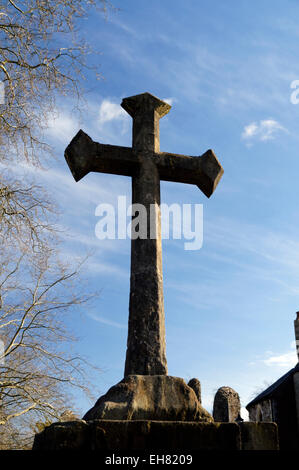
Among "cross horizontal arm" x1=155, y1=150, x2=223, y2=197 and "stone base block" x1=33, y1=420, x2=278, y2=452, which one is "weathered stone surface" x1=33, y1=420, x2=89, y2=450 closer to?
"stone base block" x1=33, y1=420, x2=278, y2=452

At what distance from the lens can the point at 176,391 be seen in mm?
3053

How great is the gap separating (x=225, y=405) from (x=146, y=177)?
25.8ft

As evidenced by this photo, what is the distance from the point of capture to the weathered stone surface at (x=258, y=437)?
2834 mm

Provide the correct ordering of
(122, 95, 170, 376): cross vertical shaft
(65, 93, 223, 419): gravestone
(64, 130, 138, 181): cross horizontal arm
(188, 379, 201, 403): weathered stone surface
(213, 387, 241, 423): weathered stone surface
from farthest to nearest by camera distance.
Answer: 1. (213, 387, 241, 423): weathered stone surface
2. (188, 379, 201, 403): weathered stone surface
3. (64, 130, 138, 181): cross horizontal arm
4. (122, 95, 170, 376): cross vertical shaft
5. (65, 93, 223, 419): gravestone

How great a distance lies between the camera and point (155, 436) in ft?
8.84

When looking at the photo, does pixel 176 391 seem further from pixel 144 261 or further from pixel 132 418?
pixel 144 261

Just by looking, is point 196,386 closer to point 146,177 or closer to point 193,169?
point 193,169

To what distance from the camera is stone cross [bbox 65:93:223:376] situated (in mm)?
3486

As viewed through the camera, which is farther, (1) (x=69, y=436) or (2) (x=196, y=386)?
(2) (x=196, y=386)

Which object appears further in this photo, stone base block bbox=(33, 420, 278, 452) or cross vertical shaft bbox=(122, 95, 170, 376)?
cross vertical shaft bbox=(122, 95, 170, 376)

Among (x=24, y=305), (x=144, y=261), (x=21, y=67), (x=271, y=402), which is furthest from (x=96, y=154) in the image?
(x=271, y=402)

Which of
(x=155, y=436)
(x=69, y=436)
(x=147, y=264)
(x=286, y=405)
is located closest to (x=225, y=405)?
(x=147, y=264)

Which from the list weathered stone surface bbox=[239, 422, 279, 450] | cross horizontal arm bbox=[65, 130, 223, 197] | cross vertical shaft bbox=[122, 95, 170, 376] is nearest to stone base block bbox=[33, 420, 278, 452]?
weathered stone surface bbox=[239, 422, 279, 450]

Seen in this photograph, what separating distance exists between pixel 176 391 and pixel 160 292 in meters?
0.90
